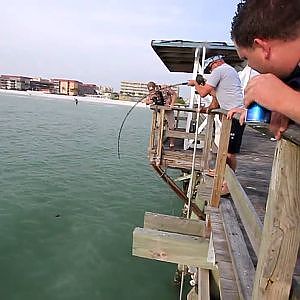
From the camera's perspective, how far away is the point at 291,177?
41.5 inches

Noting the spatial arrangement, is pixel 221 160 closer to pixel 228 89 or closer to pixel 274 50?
pixel 228 89

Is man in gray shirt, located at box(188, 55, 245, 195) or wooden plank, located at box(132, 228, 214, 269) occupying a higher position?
man in gray shirt, located at box(188, 55, 245, 195)

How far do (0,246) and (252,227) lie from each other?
7648mm

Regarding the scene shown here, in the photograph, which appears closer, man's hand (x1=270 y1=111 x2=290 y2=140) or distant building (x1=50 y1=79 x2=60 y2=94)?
man's hand (x1=270 y1=111 x2=290 y2=140)

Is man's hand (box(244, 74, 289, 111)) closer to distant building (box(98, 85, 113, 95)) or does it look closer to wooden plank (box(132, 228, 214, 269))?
wooden plank (box(132, 228, 214, 269))

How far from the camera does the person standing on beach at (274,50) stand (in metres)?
0.96

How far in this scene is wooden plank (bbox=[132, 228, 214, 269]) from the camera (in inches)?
128

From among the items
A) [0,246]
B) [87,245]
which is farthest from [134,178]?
[0,246]

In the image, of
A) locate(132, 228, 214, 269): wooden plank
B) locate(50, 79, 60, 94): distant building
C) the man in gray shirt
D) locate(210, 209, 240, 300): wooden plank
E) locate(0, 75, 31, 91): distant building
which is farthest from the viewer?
locate(0, 75, 31, 91): distant building

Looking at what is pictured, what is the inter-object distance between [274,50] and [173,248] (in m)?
2.57

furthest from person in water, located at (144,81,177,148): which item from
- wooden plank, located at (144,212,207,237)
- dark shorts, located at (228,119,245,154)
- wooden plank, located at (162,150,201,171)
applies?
wooden plank, located at (144,212,207,237)

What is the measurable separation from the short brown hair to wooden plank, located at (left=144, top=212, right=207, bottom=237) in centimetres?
305

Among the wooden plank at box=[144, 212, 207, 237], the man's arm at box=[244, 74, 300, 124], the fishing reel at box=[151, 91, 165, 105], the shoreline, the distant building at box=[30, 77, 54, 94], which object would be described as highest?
the man's arm at box=[244, 74, 300, 124]

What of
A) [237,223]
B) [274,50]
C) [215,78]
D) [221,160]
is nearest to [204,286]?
[237,223]
